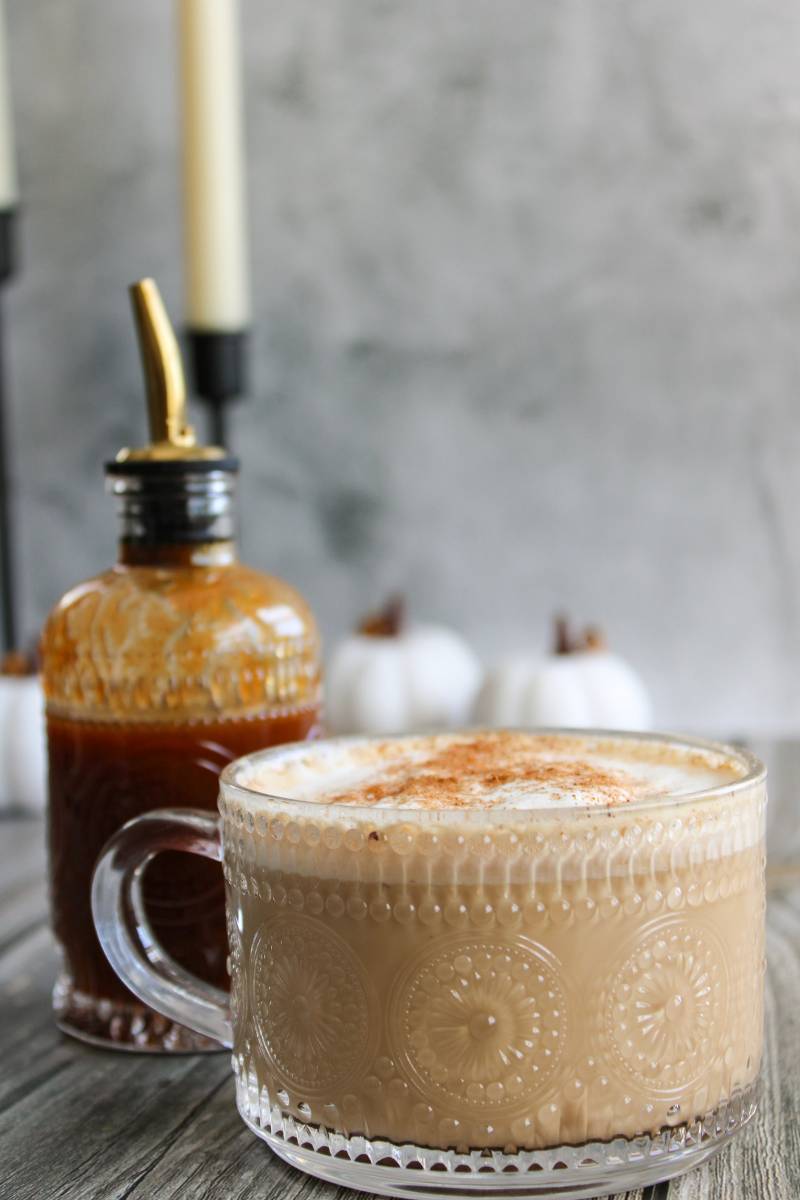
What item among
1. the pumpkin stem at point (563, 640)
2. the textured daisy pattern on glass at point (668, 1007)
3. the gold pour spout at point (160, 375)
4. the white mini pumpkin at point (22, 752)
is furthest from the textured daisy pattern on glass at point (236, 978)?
the pumpkin stem at point (563, 640)

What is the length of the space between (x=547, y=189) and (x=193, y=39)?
42 centimetres

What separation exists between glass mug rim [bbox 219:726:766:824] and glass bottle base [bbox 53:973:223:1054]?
14 cm

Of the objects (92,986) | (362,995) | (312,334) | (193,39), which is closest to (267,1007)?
(362,995)

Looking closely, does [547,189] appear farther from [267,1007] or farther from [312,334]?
[267,1007]

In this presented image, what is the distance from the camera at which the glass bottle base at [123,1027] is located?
0.66 meters

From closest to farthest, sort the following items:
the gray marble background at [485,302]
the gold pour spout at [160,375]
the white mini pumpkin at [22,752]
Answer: the gold pour spout at [160,375] → the white mini pumpkin at [22,752] → the gray marble background at [485,302]

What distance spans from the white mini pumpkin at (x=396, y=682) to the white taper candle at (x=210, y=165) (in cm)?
34

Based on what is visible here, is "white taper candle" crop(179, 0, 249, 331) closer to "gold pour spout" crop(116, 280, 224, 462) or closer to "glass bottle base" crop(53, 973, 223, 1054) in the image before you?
"gold pour spout" crop(116, 280, 224, 462)

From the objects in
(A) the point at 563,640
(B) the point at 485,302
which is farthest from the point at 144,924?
(B) the point at 485,302

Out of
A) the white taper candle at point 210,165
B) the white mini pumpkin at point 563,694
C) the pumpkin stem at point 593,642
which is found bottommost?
the white mini pumpkin at point 563,694

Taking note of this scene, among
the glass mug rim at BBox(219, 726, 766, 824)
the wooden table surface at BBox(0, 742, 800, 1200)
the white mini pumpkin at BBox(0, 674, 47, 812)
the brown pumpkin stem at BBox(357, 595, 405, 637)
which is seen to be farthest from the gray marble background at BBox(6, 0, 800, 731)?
the glass mug rim at BBox(219, 726, 766, 824)

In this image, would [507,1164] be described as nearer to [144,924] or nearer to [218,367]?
[144,924]

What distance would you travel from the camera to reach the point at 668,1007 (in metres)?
0.50

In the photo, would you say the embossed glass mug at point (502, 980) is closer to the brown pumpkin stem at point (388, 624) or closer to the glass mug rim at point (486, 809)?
the glass mug rim at point (486, 809)
